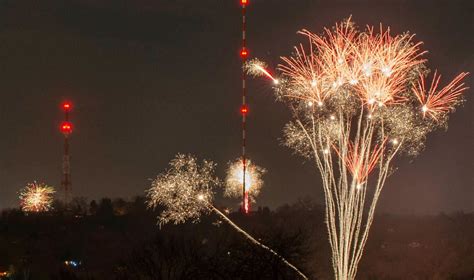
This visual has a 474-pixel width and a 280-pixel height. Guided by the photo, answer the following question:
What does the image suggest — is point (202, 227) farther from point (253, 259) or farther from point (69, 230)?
point (253, 259)

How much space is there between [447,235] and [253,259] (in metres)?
37.0

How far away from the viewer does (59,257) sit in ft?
195

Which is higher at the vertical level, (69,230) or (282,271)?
(69,230)

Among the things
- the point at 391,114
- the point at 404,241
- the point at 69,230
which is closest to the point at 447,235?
the point at 404,241

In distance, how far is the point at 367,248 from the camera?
185 ft

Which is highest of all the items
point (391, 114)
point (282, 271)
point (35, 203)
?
point (35, 203)

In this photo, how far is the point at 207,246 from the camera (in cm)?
4181

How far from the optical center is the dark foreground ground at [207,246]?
24.3 meters

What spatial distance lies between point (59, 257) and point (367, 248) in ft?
60.8

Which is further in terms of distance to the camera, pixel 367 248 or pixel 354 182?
pixel 367 248

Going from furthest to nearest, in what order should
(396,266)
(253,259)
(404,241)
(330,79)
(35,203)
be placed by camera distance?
(404,241), (35,203), (396,266), (330,79), (253,259)

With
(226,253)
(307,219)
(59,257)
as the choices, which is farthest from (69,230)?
(226,253)

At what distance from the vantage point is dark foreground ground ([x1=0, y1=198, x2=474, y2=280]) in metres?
24.3

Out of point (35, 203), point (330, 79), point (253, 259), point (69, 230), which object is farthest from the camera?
point (69, 230)
